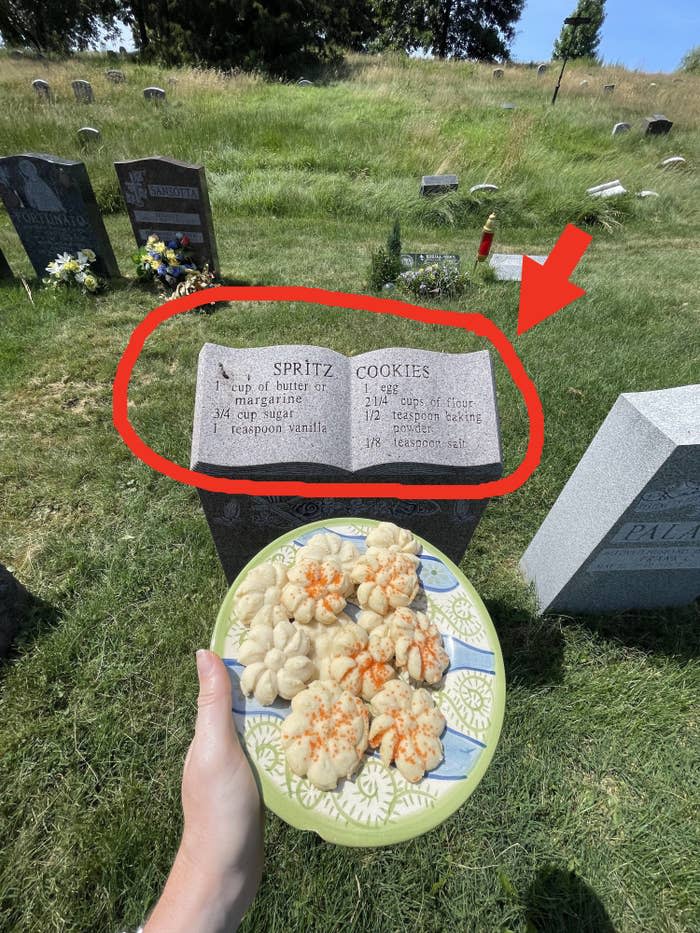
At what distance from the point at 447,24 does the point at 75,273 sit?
4772cm

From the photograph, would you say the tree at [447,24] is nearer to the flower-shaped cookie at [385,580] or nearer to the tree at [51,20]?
the tree at [51,20]

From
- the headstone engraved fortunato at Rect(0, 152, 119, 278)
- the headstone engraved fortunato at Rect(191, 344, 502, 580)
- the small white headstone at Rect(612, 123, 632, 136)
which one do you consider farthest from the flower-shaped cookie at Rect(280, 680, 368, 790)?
the small white headstone at Rect(612, 123, 632, 136)

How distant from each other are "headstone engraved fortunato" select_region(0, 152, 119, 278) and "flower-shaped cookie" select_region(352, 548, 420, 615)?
24.3ft

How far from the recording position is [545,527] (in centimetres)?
332

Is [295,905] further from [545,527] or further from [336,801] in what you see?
[545,527]

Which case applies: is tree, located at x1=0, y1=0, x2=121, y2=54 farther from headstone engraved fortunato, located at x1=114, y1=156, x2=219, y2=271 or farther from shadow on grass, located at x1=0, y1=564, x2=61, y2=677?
shadow on grass, located at x1=0, y1=564, x2=61, y2=677

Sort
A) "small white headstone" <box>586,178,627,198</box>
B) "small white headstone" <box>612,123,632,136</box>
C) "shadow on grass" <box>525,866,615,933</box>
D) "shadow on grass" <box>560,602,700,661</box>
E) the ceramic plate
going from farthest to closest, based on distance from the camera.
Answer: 1. "small white headstone" <box>612,123,632,136</box>
2. "small white headstone" <box>586,178,627,198</box>
3. "shadow on grass" <box>560,602,700,661</box>
4. "shadow on grass" <box>525,866,615,933</box>
5. the ceramic plate

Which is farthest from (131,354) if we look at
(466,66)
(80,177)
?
(466,66)

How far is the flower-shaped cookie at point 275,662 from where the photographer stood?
1.73 meters

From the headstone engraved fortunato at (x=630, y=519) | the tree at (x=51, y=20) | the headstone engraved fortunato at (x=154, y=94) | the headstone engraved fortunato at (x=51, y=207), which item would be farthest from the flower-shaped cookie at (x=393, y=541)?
the tree at (x=51, y=20)

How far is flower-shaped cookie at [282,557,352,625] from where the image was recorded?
6.34 ft

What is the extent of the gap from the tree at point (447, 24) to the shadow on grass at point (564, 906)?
2074 inches

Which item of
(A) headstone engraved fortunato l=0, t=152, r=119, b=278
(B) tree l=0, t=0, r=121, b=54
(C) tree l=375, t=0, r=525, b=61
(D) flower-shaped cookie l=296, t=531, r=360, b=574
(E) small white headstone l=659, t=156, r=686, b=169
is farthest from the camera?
(C) tree l=375, t=0, r=525, b=61

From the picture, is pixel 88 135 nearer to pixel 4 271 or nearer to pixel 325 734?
pixel 4 271
